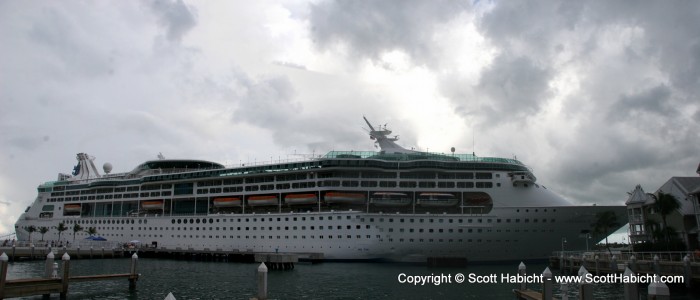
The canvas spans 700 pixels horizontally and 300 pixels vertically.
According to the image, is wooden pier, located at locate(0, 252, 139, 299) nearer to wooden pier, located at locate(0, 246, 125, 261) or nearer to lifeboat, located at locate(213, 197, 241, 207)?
lifeboat, located at locate(213, 197, 241, 207)

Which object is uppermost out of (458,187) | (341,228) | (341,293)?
(458,187)

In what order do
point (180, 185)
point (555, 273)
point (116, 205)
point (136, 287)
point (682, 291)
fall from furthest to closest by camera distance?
1. point (116, 205)
2. point (180, 185)
3. point (555, 273)
4. point (136, 287)
5. point (682, 291)

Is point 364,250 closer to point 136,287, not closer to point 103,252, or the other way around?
point 136,287

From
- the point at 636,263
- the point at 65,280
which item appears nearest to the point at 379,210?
the point at 636,263

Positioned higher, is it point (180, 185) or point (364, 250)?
point (180, 185)

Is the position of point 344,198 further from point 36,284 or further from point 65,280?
point 36,284

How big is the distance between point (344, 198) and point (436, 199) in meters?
8.56

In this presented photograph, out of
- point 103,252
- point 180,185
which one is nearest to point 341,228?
point 180,185

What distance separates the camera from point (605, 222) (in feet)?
144

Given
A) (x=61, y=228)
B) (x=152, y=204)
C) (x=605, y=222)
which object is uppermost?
(x=152, y=204)

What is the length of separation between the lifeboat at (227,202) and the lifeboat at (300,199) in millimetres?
6823

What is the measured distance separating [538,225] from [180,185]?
39571 millimetres

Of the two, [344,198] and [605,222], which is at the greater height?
[344,198]

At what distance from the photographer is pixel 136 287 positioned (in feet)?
98.3
